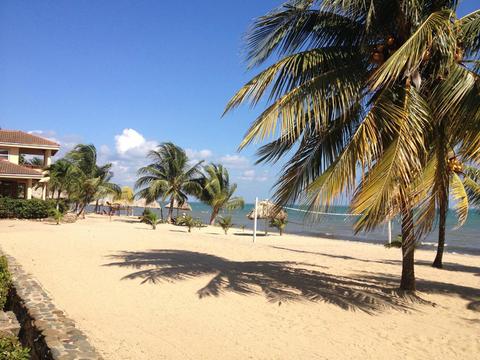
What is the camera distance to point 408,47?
215 inches

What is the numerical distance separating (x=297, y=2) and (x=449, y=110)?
2.93 metres

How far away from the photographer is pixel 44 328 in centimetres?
451

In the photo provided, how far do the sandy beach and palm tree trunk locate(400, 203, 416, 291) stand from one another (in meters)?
0.36

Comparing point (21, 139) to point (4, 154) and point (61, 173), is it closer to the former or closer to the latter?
Answer: point (4, 154)

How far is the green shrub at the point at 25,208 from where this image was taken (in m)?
22.2

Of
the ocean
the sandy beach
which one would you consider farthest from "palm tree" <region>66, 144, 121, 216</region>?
the sandy beach

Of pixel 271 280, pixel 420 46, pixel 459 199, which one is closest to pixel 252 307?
pixel 271 280

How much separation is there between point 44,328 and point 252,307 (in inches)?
118

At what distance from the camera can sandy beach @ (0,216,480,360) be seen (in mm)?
4805

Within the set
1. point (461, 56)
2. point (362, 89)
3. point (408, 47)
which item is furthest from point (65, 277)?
point (461, 56)

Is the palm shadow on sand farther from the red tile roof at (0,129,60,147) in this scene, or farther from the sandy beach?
the red tile roof at (0,129,60,147)

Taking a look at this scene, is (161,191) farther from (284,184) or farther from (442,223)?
(284,184)

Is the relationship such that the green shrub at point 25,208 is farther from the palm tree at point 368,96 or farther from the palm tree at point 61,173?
the palm tree at point 368,96

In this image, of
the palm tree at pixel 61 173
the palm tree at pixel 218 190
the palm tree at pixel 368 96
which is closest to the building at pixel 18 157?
the palm tree at pixel 61 173
